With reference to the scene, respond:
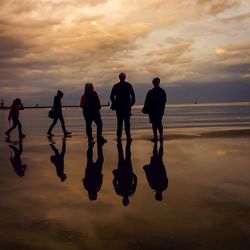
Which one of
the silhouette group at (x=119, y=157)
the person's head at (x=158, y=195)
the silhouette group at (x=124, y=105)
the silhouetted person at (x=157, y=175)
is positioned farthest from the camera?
the silhouette group at (x=124, y=105)

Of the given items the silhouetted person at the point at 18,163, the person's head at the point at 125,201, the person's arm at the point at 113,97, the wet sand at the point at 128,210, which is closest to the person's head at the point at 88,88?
the person's arm at the point at 113,97

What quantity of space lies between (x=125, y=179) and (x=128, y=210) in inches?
92.2

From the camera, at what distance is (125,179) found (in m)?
7.59

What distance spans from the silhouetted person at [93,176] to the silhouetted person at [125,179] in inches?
11.4

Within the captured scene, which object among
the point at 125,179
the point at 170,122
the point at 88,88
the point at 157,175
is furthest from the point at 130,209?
the point at 170,122

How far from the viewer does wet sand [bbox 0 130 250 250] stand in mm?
4055

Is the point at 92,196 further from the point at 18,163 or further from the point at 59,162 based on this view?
the point at 18,163

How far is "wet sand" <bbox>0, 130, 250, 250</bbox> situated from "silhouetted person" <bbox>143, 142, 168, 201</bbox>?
0.32ft

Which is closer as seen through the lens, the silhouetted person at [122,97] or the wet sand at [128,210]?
the wet sand at [128,210]

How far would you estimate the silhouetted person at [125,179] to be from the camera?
20.8ft

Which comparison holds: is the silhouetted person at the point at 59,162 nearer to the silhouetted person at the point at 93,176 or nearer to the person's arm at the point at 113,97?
the silhouetted person at the point at 93,176

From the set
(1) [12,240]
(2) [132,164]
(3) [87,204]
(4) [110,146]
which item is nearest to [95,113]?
(4) [110,146]

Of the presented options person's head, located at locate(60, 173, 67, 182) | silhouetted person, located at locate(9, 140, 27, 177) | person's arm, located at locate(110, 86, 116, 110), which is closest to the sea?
person's arm, located at locate(110, 86, 116, 110)

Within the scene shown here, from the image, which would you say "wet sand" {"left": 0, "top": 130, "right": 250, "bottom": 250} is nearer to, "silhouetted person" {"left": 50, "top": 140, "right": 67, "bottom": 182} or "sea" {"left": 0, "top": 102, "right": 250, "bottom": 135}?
"silhouetted person" {"left": 50, "top": 140, "right": 67, "bottom": 182}
